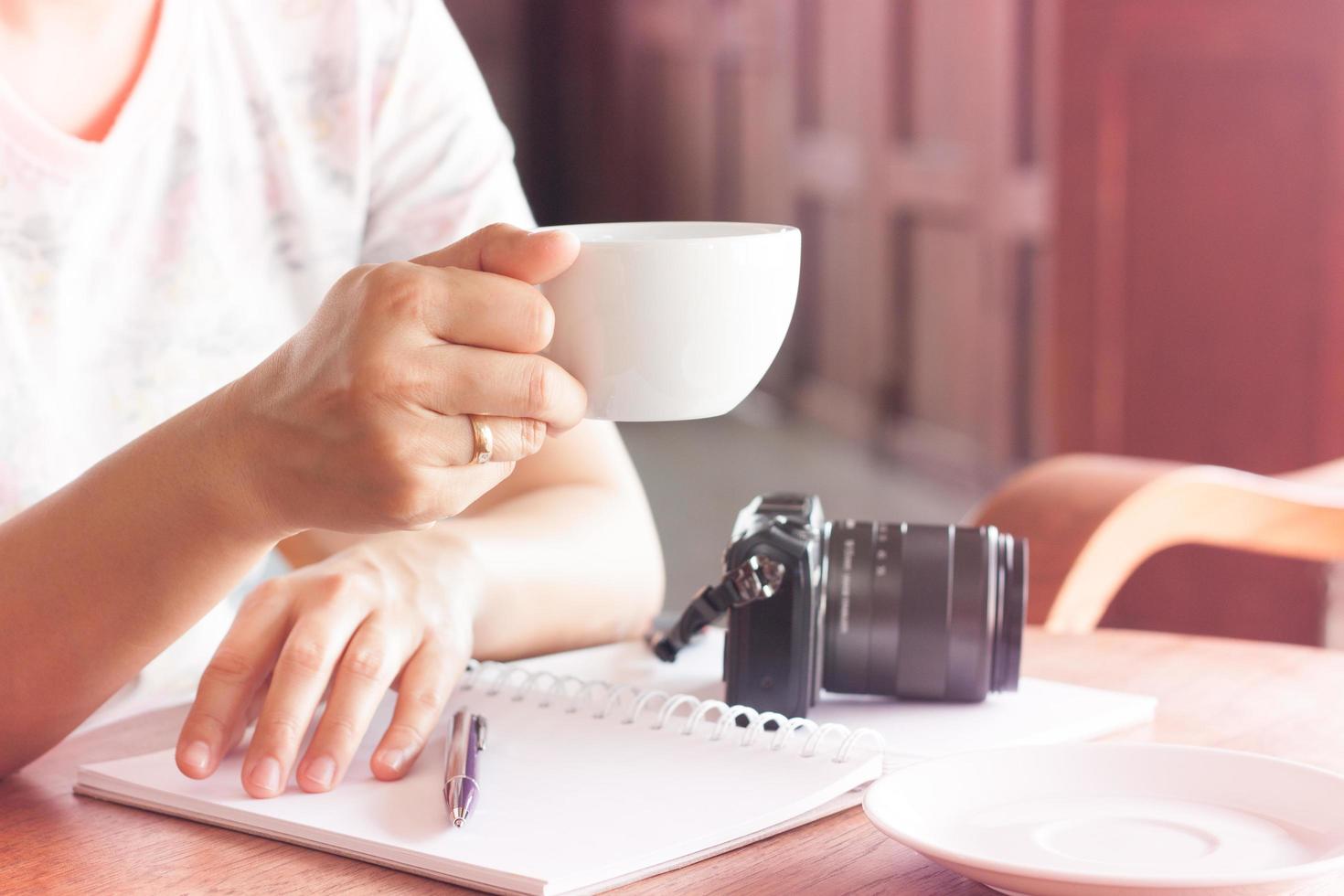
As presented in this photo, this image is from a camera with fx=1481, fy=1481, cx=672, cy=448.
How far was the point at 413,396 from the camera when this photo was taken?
1.96 feet

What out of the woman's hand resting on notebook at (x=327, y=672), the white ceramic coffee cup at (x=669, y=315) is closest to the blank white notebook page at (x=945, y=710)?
the woman's hand resting on notebook at (x=327, y=672)

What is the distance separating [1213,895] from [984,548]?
31cm

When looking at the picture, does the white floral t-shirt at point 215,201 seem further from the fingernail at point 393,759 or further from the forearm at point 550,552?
the fingernail at point 393,759

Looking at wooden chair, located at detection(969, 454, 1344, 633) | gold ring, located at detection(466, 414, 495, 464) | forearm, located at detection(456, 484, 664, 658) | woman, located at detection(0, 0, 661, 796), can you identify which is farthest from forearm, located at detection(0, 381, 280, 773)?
wooden chair, located at detection(969, 454, 1344, 633)

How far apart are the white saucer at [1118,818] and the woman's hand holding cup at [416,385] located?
215 millimetres

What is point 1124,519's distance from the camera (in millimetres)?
1108

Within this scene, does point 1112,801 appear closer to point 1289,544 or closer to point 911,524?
point 911,524

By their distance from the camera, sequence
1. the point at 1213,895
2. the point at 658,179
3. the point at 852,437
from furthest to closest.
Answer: the point at 658,179 < the point at 852,437 < the point at 1213,895

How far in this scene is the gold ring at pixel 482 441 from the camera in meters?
0.62

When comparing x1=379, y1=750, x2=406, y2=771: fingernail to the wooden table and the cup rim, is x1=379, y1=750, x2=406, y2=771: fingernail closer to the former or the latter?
the wooden table

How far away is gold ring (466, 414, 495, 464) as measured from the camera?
0.62 metres

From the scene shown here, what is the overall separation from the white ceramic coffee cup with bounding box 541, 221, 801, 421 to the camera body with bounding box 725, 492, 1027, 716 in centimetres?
17

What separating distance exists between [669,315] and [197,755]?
12.4 inches

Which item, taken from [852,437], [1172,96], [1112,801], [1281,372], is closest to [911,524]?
[1112,801]
